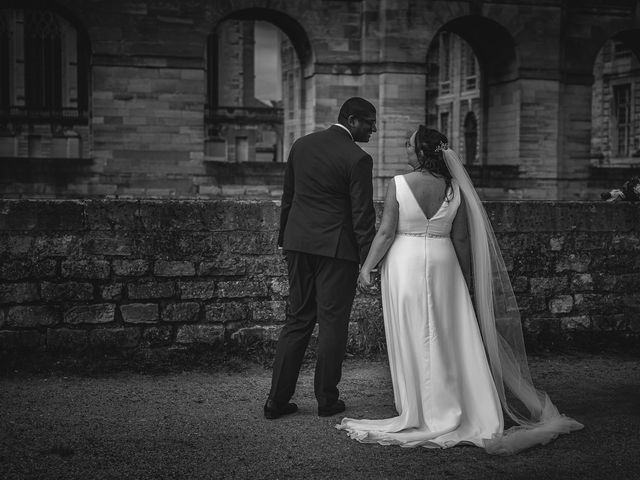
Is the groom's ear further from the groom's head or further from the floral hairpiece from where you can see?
the floral hairpiece

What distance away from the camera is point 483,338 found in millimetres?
5441

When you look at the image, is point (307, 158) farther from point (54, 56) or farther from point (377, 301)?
point (54, 56)

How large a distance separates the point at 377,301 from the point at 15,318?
291 centimetres

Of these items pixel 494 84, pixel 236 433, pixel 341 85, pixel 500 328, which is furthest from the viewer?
pixel 494 84

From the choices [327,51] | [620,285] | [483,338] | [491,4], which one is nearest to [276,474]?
[483,338]

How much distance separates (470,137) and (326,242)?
4190 cm

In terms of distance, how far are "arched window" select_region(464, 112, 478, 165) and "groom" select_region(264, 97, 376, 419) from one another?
40.2 m

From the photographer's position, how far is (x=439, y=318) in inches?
203

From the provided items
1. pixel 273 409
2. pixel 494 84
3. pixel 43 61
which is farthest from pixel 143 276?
pixel 43 61

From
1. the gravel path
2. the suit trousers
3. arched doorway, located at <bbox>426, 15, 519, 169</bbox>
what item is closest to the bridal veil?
the gravel path

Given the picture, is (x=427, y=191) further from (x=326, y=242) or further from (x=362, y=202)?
(x=326, y=242)

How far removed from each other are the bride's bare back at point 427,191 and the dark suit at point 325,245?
0.26 meters

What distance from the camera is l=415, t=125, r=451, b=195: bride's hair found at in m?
5.23

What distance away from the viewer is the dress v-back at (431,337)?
5.04 meters
